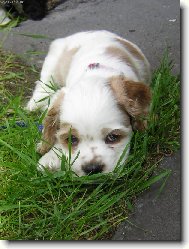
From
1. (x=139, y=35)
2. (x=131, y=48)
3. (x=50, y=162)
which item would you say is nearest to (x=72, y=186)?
(x=50, y=162)

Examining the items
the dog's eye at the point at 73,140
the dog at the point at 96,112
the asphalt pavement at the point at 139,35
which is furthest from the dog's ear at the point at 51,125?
the asphalt pavement at the point at 139,35

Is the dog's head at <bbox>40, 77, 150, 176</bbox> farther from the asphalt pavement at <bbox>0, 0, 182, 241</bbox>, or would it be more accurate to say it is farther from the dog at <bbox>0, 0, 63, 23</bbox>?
the dog at <bbox>0, 0, 63, 23</bbox>

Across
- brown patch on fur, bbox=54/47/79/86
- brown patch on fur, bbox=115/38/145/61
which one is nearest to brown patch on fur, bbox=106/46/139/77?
brown patch on fur, bbox=115/38/145/61

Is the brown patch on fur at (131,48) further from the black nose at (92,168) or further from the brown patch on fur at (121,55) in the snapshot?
the black nose at (92,168)

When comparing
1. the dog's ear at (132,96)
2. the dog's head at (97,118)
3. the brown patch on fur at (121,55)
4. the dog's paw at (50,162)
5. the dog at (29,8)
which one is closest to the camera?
the dog's head at (97,118)

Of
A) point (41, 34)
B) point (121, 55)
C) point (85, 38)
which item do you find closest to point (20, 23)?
point (41, 34)

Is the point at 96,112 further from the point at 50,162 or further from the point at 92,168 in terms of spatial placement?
the point at 50,162
